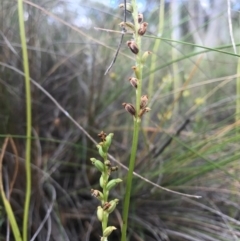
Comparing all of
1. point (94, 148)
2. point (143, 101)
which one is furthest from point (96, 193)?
point (94, 148)

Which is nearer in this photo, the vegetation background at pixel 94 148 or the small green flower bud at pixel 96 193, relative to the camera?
the small green flower bud at pixel 96 193

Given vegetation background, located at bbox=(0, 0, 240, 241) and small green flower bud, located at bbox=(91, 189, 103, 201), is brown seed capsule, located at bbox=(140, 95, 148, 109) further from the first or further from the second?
vegetation background, located at bbox=(0, 0, 240, 241)

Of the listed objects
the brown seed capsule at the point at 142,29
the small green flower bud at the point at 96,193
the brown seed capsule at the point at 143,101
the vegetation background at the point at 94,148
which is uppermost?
the brown seed capsule at the point at 142,29

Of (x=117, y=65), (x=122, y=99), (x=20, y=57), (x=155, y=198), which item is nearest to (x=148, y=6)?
(x=117, y=65)

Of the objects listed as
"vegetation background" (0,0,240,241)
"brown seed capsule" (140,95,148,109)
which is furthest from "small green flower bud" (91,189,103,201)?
"vegetation background" (0,0,240,241)

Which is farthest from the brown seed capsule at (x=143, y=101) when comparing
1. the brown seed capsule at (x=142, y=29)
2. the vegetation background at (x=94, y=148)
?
the vegetation background at (x=94, y=148)

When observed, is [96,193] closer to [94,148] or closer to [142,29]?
[142,29]

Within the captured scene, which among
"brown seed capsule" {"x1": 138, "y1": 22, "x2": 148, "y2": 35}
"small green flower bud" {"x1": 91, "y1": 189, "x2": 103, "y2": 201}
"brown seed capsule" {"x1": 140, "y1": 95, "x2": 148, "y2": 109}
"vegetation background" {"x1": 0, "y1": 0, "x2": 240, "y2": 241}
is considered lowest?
"vegetation background" {"x1": 0, "y1": 0, "x2": 240, "y2": 241}

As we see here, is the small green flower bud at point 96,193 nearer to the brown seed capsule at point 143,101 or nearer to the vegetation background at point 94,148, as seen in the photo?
the brown seed capsule at point 143,101

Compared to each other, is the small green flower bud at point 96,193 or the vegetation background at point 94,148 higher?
the small green flower bud at point 96,193

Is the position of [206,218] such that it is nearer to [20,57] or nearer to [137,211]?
[137,211]

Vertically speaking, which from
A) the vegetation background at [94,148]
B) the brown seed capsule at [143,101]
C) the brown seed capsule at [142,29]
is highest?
the brown seed capsule at [142,29]
